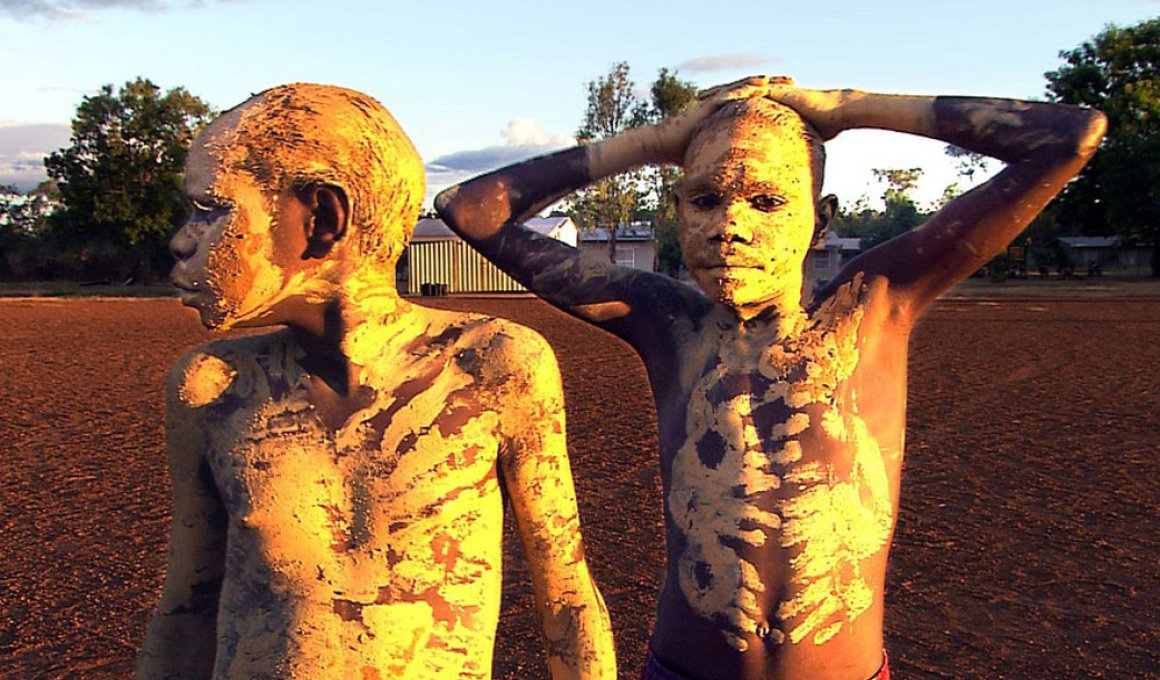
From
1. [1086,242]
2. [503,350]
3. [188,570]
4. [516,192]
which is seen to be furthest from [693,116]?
[1086,242]

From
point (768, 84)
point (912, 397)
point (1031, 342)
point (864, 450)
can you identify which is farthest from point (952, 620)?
point (1031, 342)

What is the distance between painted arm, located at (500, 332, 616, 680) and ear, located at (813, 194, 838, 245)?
111 cm

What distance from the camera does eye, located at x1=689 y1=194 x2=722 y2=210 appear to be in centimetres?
224

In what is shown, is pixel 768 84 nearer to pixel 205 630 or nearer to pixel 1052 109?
pixel 1052 109

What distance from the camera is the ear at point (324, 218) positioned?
1.39 m

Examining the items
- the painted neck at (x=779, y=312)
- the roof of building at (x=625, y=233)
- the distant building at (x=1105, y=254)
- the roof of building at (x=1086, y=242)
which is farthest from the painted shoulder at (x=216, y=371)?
the roof of building at (x=1086, y=242)

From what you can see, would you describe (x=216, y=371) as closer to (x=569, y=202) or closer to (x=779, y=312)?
(x=779, y=312)

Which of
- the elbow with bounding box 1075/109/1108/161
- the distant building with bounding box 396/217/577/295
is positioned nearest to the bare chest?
the elbow with bounding box 1075/109/1108/161

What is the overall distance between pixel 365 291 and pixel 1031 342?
17.8 m

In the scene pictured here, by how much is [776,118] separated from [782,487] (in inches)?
32.1

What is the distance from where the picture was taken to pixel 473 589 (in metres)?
1.44

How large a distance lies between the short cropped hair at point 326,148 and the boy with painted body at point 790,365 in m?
0.98

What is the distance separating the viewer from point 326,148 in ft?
4.52

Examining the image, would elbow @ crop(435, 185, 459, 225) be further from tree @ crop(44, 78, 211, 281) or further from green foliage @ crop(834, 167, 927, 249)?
green foliage @ crop(834, 167, 927, 249)
